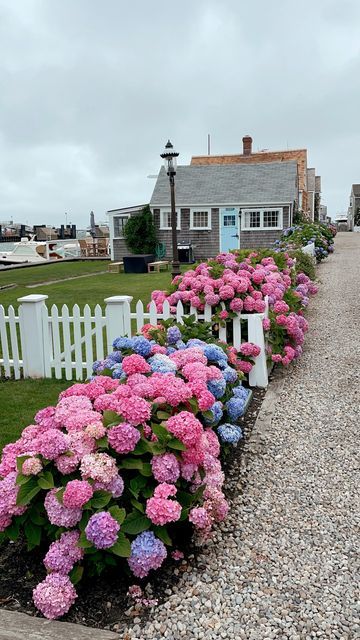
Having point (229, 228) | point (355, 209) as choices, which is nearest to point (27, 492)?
point (229, 228)

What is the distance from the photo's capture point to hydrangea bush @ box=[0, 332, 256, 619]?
244 cm

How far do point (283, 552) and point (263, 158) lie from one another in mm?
32143

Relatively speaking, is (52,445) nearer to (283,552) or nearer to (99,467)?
(99,467)

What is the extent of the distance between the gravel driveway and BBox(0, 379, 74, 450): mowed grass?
6.72 feet

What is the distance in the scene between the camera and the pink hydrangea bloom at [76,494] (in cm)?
240

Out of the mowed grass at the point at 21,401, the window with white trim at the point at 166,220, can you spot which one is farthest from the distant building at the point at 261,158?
the mowed grass at the point at 21,401

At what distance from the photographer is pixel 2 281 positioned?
17391 millimetres

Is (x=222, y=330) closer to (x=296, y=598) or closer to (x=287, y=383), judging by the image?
(x=287, y=383)

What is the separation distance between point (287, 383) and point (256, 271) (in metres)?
1.51

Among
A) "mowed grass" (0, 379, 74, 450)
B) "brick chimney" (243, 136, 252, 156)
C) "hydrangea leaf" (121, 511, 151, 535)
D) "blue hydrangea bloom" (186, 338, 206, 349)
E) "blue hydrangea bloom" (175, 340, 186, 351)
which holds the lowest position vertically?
"mowed grass" (0, 379, 74, 450)

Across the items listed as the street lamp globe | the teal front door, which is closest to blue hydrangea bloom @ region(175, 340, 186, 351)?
the street lamp globe

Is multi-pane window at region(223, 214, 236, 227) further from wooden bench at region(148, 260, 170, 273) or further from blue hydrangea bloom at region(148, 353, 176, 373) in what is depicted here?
blue hydrangea bloom at region(148, 353, 176, 373)

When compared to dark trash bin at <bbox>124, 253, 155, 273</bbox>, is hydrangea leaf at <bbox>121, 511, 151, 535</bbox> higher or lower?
lower

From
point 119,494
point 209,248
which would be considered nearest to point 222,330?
point 119,494
